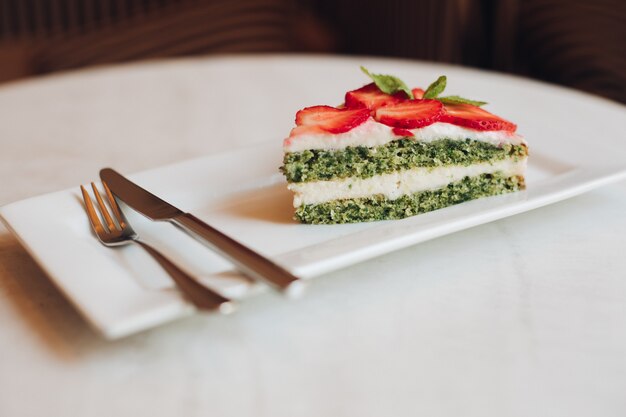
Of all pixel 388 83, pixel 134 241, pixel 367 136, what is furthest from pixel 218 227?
pixel 388 83

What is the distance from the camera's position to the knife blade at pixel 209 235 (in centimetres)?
89

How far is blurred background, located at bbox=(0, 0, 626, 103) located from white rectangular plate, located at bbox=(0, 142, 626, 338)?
65.4 inches

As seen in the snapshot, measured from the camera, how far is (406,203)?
1271 mm

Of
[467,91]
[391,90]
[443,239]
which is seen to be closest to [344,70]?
[467,91]

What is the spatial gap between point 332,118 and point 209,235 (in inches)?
13.0

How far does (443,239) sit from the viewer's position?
1170mm

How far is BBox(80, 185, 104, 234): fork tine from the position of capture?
1163 millimetres

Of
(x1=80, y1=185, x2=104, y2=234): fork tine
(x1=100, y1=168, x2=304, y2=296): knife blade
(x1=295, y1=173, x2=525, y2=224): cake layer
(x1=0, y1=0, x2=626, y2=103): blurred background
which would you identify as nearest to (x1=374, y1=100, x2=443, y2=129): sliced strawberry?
(x1=295, y1=173, x2=525, y2=224): cake layer

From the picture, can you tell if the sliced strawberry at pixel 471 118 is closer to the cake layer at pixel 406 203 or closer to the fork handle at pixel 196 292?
the cake layer at pixel 406 203

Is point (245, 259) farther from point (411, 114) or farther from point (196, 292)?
point (411, 114)

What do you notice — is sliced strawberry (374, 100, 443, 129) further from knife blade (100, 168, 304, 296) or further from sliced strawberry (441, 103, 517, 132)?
knife blade (100, 168, 304, 296)

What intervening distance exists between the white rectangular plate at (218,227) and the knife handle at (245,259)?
0.07 feet

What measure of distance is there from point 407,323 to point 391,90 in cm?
51

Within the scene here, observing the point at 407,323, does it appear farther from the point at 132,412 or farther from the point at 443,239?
the point at 132,412
